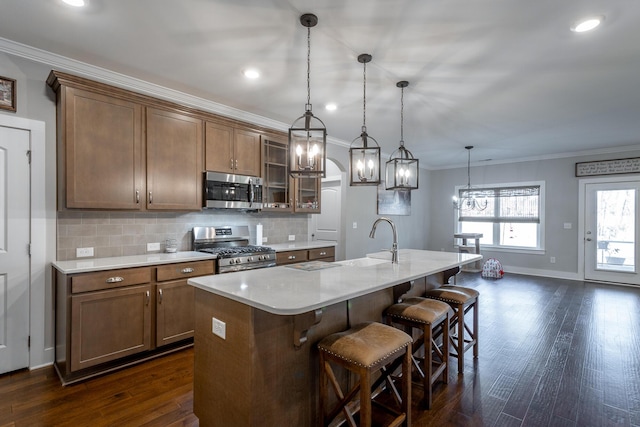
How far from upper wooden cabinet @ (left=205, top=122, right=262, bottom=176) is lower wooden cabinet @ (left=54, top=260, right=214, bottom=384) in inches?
49.1

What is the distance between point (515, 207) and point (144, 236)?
7479 millimetres

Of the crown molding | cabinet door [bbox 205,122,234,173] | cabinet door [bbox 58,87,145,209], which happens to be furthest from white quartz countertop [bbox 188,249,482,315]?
the crown molding

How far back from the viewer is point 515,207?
7168 mm

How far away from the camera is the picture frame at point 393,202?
662 cm

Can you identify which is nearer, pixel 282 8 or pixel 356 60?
pixel 282 8

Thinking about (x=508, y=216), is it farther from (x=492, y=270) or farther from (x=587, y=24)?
(x=587, y=24)

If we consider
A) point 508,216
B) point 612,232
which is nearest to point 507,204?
point 508,216

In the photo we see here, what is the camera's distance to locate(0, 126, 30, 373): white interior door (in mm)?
2543

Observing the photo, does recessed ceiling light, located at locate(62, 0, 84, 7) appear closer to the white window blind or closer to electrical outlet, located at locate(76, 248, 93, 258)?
electrical outlet, located at locate(76, 248, 93, 258)

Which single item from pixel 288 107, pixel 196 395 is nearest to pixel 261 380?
pixel 196 395

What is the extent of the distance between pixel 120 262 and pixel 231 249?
45.4 inches

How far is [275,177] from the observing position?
14.3ft

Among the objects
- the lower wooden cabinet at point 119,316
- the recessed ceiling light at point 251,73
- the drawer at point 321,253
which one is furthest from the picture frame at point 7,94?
the drawer at point 321,253

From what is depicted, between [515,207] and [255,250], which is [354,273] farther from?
[515,207]
